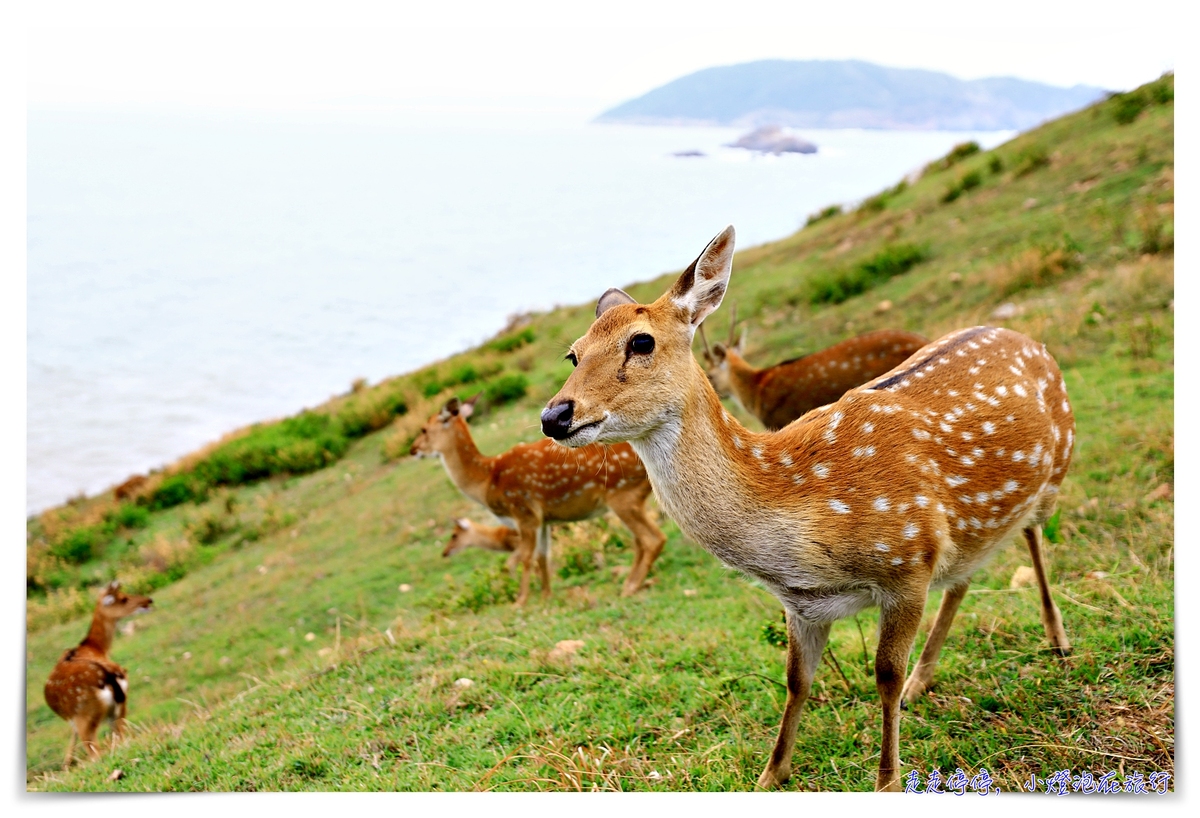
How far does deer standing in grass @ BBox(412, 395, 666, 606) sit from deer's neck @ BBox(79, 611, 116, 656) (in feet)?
7.93

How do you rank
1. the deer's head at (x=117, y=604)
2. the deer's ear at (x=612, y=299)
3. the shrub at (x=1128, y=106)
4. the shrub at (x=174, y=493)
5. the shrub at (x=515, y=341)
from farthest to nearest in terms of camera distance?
the shrub at (x=515, y=341), the shrub at (x=174, y=493), the shrub at (x=1128, y=106), the deer's head at (x=117, y=604), the deer's ear at (x=612, y=299)

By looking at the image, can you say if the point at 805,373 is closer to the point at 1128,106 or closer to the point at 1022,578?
the point at 1022,578

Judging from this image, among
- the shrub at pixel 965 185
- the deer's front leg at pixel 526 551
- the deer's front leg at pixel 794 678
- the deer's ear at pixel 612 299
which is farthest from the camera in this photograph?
the shrub at pixel 965 185

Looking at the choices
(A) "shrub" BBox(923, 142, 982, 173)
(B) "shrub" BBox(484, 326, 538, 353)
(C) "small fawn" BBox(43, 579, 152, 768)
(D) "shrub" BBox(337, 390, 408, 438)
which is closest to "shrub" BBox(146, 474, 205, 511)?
(D) "shrub" BBox(337, 390, 408, 438)

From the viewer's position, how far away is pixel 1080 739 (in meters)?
3.14

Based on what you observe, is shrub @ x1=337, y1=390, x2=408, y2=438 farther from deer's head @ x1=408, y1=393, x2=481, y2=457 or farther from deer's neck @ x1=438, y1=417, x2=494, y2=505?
deer's neck @ x1=438, y1=417, x2=494, y2=505

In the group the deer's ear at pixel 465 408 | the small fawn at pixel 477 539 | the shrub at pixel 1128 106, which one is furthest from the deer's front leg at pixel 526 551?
the shrub at pixel 1128 106

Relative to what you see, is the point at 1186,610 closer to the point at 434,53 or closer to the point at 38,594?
the point at 434,53

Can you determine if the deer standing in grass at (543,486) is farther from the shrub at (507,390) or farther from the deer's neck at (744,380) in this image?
the deer's neck at (744,380)

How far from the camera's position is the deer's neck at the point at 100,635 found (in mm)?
5902

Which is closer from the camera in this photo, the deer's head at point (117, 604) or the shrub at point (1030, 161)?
the deer's head at point (117, 604)

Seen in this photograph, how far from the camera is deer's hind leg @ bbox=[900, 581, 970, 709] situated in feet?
11.5

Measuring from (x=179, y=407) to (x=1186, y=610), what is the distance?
6412 mm

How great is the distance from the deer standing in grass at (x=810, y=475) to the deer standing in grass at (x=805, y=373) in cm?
290
